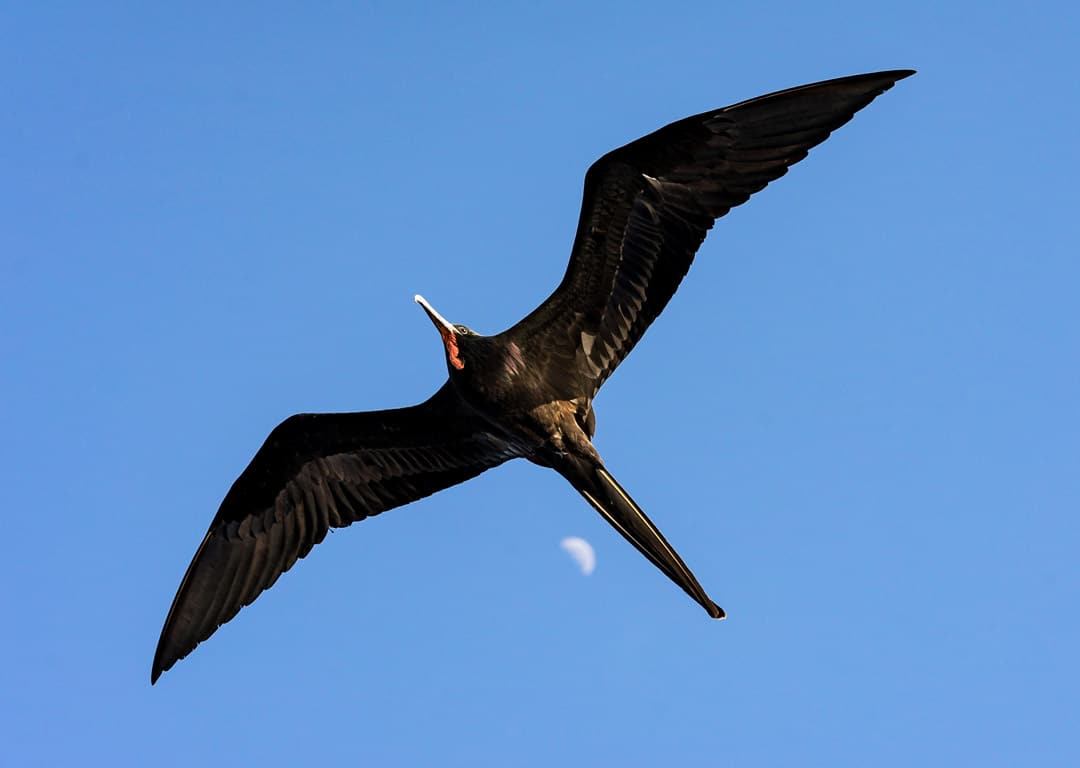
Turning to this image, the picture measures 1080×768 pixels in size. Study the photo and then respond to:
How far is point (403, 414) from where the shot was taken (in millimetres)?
9297

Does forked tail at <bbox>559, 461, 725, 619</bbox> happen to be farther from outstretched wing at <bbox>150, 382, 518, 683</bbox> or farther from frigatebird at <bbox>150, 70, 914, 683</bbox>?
outstretched wing at <bbox>150, 382, 518, 683</bbox>

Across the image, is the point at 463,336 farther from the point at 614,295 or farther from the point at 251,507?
the point at 251,507

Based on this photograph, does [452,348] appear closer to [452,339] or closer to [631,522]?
[452,339]

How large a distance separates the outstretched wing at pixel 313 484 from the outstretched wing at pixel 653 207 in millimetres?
943

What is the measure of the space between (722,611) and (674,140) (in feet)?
9.46

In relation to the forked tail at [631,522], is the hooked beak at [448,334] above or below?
above

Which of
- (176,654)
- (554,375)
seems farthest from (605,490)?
(176,654)

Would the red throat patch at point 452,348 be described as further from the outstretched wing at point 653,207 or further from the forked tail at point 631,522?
the forked tail at point 631,522

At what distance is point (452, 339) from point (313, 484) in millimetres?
1701

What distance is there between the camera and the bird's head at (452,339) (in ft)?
28.1

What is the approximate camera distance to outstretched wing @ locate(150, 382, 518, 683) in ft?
30.5

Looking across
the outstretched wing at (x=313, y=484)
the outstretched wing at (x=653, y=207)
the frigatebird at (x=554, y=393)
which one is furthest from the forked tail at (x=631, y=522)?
the outstretched wing at (x=313, y=484)

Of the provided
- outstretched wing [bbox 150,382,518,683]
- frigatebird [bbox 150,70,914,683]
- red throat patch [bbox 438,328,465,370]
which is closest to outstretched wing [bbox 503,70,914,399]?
frigatebird [bbox 150,70,914,683]

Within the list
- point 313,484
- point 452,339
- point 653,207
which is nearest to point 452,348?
point 452,339
